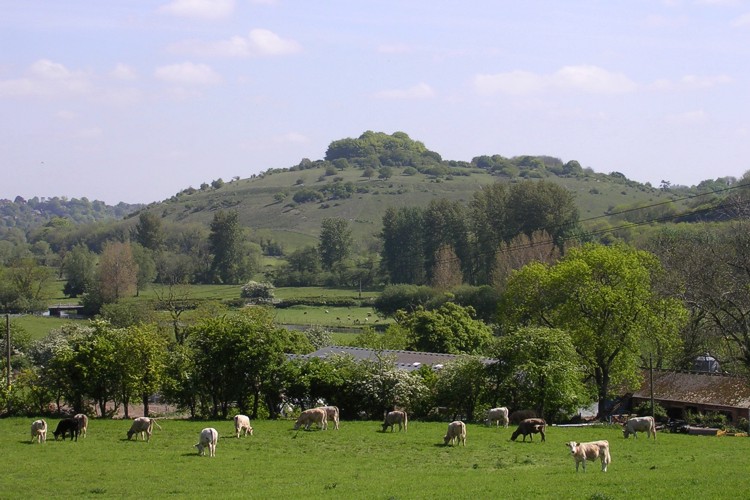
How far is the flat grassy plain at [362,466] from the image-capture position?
81.8 feet

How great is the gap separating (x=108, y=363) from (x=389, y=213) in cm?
9224

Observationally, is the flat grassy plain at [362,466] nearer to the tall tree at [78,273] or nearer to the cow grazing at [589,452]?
the cow grazing at [589,452]

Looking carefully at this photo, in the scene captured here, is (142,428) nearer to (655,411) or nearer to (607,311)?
(607,311)

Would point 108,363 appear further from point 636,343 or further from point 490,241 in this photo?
point 490,241

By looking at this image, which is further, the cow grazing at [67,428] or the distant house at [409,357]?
the distant house at [409,357]

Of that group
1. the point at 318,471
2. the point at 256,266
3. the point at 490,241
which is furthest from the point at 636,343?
the point at 256,266

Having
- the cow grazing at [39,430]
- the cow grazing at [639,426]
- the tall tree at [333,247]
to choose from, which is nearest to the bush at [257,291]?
the tall tree at [333,247]

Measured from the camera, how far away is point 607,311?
5372 centimetres

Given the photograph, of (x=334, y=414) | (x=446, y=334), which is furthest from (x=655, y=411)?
(x=334, y=414)

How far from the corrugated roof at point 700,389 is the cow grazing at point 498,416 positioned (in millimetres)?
16413

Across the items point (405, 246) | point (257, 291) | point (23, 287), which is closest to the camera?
point (23, 287)

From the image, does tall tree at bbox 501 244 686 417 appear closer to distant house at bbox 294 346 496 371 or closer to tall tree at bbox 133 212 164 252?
distant house at bbox 294 346 496 371

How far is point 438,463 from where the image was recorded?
3144cm

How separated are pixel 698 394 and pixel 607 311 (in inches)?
295
